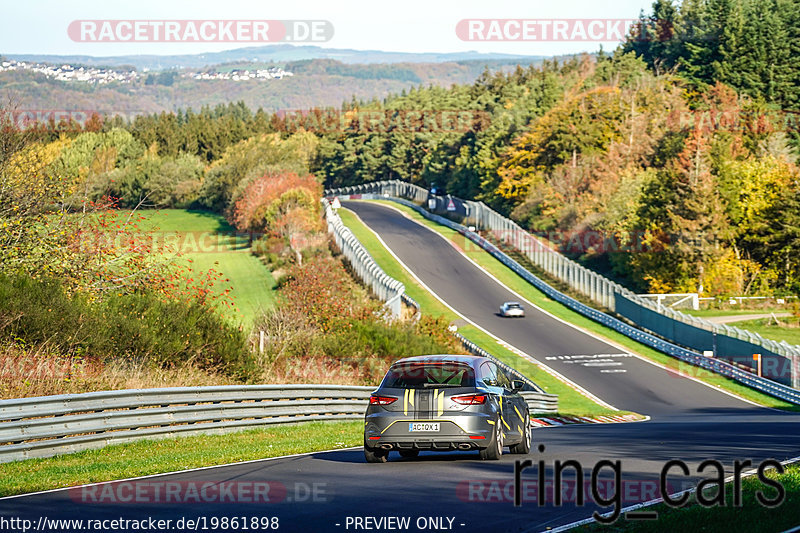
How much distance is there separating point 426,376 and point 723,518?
6.36 meters

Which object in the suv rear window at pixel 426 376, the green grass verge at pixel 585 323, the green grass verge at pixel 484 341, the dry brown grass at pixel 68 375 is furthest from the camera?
the green grass verge at pixel 585 323

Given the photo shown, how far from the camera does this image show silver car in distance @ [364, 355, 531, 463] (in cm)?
1391

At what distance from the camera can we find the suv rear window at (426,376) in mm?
14320

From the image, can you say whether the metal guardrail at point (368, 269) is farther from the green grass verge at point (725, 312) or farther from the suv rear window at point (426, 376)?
the suv rear window at point (426, 376)

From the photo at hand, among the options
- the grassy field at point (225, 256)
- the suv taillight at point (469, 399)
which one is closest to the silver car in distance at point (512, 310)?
the grassy field at point (225, 256)

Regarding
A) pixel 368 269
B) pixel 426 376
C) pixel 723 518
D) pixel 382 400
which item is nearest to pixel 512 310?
pixel 368 269

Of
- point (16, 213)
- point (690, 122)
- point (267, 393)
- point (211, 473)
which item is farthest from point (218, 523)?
point (690, 122)

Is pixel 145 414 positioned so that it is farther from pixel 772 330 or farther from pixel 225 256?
pixel 225 256

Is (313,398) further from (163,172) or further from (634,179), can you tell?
(163,172)

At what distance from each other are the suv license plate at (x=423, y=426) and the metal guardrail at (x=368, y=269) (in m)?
34.7

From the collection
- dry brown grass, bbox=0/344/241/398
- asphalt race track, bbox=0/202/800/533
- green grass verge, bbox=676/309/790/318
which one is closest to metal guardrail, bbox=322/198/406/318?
green grass verge, bbox=676/309/790/318

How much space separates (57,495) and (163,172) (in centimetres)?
12413

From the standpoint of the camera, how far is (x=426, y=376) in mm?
14938

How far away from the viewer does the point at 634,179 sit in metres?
84.8
